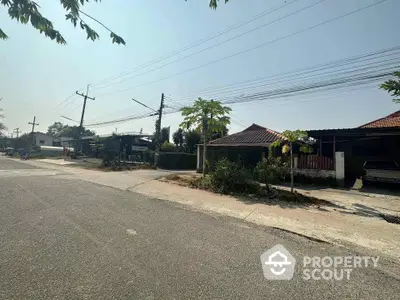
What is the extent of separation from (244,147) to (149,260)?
541 inches

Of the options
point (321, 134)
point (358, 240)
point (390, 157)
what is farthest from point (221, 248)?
point (390, 157)

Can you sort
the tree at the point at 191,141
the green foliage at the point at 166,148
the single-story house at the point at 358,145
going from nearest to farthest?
the single-story house at the point at 358,145, the green foliage at the point at 166,148, the tree at the point at 191,141

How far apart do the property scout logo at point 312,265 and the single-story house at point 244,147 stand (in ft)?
36.8

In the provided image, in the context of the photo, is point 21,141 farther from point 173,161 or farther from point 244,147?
point 244,147

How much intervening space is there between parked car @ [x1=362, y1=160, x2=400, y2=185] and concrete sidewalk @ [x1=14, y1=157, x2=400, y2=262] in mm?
2853

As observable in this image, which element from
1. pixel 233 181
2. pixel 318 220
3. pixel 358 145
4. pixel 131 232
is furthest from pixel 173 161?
pixel 131 232

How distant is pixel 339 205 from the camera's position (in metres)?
8.00

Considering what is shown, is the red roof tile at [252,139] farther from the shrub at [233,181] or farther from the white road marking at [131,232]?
the white road marking at [131,232]

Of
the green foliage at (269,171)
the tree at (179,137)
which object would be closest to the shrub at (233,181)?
the green foliage at (269,171)

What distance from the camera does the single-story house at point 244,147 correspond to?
15.6m

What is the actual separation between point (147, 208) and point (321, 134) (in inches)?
503

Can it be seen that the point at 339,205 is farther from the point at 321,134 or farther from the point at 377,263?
the point at 321,134

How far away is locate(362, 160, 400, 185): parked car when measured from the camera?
37.8ft

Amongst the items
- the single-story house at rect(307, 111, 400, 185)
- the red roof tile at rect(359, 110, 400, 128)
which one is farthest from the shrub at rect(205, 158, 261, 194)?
the red roof tile at rect(359, 110, 400, 128)
